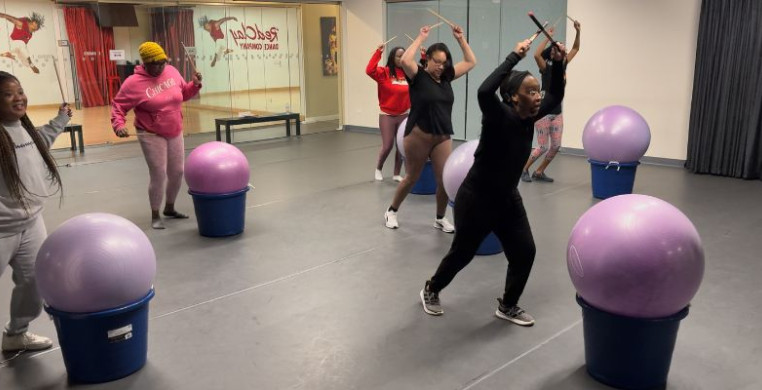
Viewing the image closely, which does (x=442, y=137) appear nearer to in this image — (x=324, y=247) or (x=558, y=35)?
(x=324, y=247)

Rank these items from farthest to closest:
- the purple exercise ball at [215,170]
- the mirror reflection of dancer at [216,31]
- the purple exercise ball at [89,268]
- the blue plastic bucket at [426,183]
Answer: the mirror reflection of dancer at [216,31] → the blue plastic bucket at [426,183] → the purple exercise ball at [215,170] → the purple exercise ball at [89,268]

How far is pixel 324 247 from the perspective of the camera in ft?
15.8

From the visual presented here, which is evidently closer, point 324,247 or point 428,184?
point 324,247

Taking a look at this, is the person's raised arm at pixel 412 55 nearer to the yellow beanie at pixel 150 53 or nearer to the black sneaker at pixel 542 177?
the yellow beanie at pixel 150 53

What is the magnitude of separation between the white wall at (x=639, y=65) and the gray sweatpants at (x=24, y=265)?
23.5 ft

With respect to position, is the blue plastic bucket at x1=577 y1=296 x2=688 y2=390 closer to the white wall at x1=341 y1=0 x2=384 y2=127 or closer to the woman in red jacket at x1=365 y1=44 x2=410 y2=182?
the woman in red jacket at x1=365 y1=44 x2=410 y2=182

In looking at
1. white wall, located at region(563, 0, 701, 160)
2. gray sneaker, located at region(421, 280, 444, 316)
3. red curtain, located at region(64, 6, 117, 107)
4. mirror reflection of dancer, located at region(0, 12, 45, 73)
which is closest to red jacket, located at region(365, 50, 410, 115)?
white wall, located at region(563, 0, 701, 160)

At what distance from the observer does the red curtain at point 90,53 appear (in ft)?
32.9

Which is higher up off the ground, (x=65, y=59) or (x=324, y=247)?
(x=65, y=59)

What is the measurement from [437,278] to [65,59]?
345 inches

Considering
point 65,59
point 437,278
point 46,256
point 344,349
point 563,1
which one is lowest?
point 344,349

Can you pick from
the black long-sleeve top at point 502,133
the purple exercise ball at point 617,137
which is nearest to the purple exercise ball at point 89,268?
the black long-sleeve top at point 502,133

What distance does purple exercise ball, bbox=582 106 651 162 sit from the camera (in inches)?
224

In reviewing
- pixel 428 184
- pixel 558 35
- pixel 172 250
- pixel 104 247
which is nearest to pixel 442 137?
pixel 428 184
